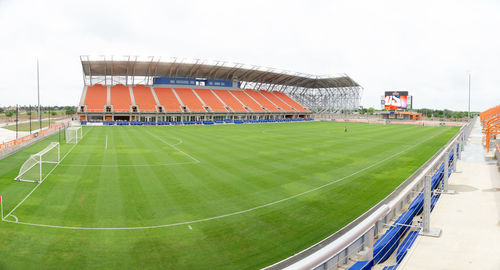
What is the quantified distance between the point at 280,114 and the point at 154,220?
78021 millimetres

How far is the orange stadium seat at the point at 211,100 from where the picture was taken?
7424 centimetres

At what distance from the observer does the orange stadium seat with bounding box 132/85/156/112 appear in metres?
65.4

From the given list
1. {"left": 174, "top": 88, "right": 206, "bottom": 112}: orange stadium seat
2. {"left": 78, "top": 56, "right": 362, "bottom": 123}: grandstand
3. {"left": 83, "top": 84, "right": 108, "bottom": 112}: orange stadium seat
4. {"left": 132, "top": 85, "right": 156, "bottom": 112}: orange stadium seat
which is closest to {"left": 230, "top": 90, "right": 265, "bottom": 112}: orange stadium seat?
{"left": 78, "top": 56, "right": 362, "bottom": 123}: grandstand

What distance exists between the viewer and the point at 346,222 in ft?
32.9

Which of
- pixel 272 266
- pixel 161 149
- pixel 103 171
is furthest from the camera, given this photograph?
pixel 161 149

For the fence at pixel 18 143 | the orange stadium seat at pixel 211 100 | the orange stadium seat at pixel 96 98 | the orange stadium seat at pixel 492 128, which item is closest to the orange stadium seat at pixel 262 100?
the orange stadium seat at pixel 211 100

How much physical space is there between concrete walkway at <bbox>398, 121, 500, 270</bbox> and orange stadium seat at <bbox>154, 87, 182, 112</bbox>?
64432 millimetres

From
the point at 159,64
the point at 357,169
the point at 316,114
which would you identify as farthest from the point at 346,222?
the point at 316,114

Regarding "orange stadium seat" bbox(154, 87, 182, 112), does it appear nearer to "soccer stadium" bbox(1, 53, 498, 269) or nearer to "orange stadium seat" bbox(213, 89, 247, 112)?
"orange stadium seat" bbox(213, 89, 247, 112)

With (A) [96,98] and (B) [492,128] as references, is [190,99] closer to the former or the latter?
(A) [96,98]

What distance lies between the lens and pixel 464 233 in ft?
18.1

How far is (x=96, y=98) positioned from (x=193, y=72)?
26751 millimetres

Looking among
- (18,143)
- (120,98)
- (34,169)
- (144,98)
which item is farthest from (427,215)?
(120,98)

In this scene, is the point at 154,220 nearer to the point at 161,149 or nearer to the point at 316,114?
the point at 161,149
